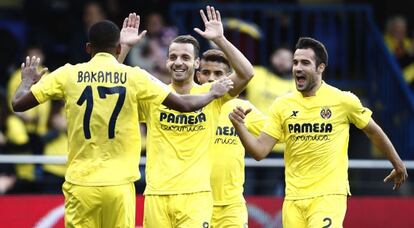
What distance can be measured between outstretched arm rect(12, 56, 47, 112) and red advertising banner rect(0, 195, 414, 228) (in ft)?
15.8

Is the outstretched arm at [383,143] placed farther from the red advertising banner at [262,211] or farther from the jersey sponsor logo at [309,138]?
the red advertising banner at [262,211]

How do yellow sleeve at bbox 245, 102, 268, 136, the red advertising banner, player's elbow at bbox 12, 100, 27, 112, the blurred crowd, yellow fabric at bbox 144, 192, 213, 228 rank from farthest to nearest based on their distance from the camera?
the blurred crowd → the red advertising banner → yellow sleeve at bbox 245, 102, 268, 136 → yellow fabric at bbox 144, 192, 213, 228 → player's elbow at bbox 12, 100, 27, 112

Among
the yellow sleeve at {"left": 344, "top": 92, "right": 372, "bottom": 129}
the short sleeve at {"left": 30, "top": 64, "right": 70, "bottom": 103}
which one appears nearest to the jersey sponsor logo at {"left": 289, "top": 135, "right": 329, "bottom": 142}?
the yellow sleeve at {"left": 344, "top": 92, "right": 372, "bottom": 129}

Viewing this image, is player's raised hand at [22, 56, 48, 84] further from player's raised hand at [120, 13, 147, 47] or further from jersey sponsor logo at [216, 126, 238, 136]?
jersey sponsor logo at [216, 126, 238, 136]

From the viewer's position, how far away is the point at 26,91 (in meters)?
10.6

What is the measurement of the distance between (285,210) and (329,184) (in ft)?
1.61

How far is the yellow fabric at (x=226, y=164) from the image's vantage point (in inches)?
500

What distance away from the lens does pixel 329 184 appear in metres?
11.7

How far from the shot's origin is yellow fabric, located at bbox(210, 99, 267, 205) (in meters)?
12.7

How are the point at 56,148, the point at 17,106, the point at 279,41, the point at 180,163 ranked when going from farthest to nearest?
the point at 279,41, the point at 56,148, the point at 180,163, the point at 17,106

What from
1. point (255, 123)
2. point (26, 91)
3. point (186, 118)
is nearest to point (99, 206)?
point (26, 91)

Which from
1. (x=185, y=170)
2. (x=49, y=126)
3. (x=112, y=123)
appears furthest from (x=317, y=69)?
(x=49, y=126)

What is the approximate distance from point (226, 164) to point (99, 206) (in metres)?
2.46

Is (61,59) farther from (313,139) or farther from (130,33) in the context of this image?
(313,139)
